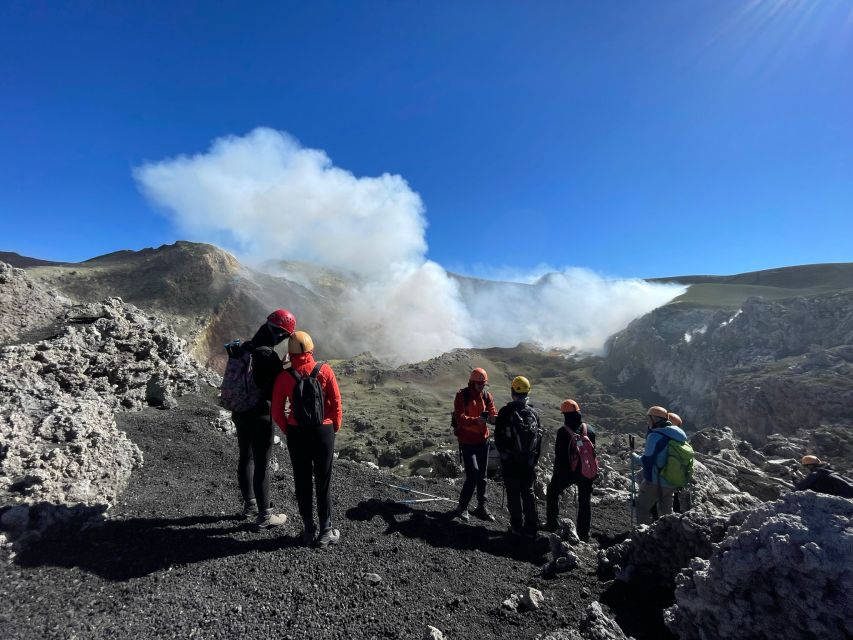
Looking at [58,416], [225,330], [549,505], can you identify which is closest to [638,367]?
[225,330]

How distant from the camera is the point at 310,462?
451cm

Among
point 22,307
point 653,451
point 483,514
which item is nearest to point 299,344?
point 483,514

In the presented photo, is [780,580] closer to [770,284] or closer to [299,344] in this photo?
[299,344]

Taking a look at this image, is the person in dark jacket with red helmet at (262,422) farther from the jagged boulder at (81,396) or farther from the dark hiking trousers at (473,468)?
the dark hiking trousers at (473,468)

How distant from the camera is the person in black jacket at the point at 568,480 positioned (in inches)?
245

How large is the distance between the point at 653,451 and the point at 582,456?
939 millimetres

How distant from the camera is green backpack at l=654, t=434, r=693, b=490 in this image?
227 inches

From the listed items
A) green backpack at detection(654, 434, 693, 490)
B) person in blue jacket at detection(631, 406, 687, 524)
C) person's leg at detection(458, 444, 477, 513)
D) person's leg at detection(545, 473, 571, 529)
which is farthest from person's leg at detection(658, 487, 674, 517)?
person's leg at detection(458, 444, 477, 513)

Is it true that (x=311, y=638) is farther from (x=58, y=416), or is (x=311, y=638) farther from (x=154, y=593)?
(x=58, y=416)

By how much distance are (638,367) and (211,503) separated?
57.7 m

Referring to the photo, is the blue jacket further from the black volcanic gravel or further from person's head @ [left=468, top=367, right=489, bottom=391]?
person's head @ [left=468, top=367, right=489, bottom=391]

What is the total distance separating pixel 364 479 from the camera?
7.93m

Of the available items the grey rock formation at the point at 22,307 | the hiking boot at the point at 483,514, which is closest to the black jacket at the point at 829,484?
the hiking boot at the point at 483,514

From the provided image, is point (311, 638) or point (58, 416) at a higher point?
point (58, 416)
